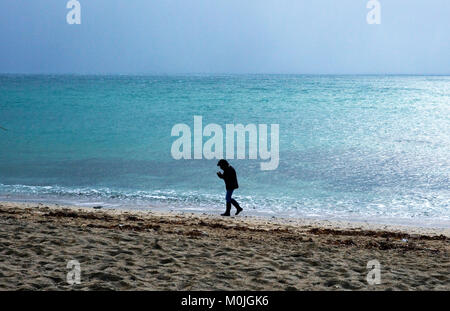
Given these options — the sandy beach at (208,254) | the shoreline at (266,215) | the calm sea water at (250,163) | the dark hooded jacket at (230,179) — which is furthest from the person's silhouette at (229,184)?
the sandy beach at (208,254)

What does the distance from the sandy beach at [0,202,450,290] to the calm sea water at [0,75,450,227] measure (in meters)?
2.90

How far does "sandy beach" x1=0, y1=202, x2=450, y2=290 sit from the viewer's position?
639 cm

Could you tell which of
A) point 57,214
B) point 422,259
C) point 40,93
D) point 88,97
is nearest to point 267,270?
point 422,259

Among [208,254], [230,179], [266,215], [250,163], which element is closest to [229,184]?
[230,179]

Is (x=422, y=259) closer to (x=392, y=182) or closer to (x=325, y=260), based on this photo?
(x=325, y=260)

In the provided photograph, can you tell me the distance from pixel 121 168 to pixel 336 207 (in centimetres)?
954

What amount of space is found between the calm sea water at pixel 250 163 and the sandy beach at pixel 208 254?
2.90 m

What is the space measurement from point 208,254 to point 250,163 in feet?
42.7

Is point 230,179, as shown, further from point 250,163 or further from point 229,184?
point 250,163

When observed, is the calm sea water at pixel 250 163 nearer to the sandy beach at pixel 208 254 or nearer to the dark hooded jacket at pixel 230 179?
the dark hooded jacket at pixel 230 179

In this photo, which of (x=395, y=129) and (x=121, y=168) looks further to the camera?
(x=395, y=129)

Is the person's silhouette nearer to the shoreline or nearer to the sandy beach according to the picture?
the shoreline

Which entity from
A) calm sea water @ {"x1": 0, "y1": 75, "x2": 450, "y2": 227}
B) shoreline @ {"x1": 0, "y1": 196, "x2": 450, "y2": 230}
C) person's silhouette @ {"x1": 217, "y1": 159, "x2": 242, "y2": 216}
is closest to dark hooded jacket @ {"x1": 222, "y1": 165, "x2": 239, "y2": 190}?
person's silhouette @ {"x1": 217, "y1": 159, "x2": 242, "y2": 216}

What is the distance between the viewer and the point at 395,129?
34.9m
